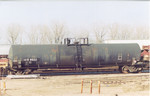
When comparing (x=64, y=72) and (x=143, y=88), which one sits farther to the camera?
(x=64, y=72)

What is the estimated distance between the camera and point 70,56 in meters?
23.8

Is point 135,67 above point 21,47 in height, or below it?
below

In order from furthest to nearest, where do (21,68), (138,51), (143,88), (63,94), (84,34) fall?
(84,34) → (138,51) → (21,68) → (143,88) → (63,94)

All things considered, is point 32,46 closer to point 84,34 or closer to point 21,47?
point 21,47

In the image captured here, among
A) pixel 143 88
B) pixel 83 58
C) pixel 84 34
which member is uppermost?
pixel 84 34

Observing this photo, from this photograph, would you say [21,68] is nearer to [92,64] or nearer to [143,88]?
[92,64]

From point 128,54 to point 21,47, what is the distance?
43.7 ft

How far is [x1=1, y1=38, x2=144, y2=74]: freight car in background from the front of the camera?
23422mm

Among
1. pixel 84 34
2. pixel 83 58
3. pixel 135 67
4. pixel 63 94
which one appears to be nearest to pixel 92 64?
pixel 83 58

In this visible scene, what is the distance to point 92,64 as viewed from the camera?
79.6ft

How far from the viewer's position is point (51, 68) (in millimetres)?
24172

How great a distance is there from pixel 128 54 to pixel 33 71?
12138 mm

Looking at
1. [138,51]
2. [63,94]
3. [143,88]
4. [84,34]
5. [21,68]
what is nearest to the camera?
[63,94]

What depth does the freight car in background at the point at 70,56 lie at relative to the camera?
23.4 m
